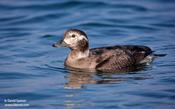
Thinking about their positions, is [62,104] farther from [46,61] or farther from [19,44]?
[19,44]

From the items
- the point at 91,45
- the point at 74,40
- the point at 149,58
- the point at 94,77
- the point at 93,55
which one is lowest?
the point at 94,77

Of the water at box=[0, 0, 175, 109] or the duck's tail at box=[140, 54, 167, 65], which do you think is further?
the duck's tail at box=[140, 54, 167, 65]

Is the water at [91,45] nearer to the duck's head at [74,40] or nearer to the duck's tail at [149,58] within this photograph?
the duck's tail at [149,58]

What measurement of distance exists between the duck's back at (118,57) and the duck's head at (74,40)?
33 cm

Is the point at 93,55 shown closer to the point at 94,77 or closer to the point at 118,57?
the point at 118,57

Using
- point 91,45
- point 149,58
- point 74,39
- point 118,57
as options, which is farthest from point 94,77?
point 91,45

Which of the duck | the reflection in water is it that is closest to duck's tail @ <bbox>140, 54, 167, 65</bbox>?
the duck

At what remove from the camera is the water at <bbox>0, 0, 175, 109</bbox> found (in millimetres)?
14922

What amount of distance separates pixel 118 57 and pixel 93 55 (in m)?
0.66

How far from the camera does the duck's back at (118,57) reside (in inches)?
699

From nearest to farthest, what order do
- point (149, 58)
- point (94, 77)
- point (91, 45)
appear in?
point (94, 77) → point (149, 58) → point (91, 45)

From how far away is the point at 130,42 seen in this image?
21.4 metres

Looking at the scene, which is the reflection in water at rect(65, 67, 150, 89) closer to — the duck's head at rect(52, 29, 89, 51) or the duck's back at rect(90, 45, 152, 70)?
the duck's back at rect(90, 45, 152, 70)

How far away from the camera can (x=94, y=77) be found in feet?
Result: 55.5
